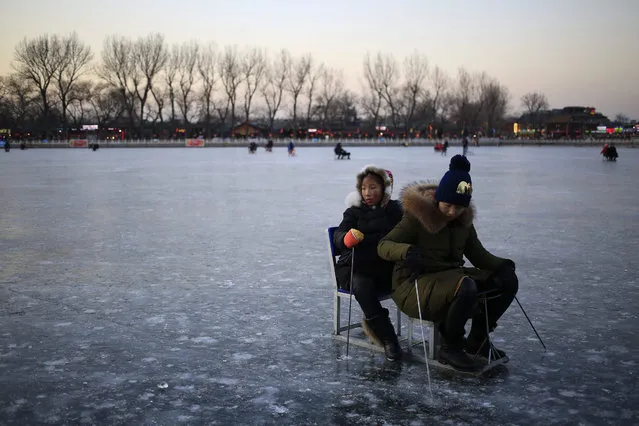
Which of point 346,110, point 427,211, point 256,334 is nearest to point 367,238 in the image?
point 427,211

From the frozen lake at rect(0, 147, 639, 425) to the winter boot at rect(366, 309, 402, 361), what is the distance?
0.26 feet

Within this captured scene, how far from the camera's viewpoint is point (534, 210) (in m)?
12.1

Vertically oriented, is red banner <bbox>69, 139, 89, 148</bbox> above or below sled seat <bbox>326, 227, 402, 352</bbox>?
above

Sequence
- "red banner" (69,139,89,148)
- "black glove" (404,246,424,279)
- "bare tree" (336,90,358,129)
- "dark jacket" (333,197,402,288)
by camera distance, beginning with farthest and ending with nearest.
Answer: "bare tree" (336,90,358,129) → "red banner" (69,139,89,148) → "dark jacket" (333,197,402,288) → "black glove" (404,246,424,279)

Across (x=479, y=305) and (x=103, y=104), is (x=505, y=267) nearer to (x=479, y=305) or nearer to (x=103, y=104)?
(x=479, y=305)

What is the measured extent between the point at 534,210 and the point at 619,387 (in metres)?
8.87

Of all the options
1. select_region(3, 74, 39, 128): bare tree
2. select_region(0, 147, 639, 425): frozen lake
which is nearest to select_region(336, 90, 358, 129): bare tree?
select_region(3, 74, 39, 128): bare tree

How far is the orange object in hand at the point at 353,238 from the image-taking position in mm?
3883

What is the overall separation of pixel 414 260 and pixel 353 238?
1.42 feet

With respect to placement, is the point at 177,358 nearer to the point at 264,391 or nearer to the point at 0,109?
the point at 264,391

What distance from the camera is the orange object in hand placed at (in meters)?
3.88

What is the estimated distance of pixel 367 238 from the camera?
13.8ft

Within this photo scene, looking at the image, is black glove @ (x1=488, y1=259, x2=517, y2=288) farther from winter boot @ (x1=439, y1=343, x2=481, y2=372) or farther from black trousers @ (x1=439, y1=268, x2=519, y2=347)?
winter boot @ (x1=439, y1=343, x2=481, y2=372)

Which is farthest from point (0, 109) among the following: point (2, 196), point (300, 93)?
point (2, 196)
